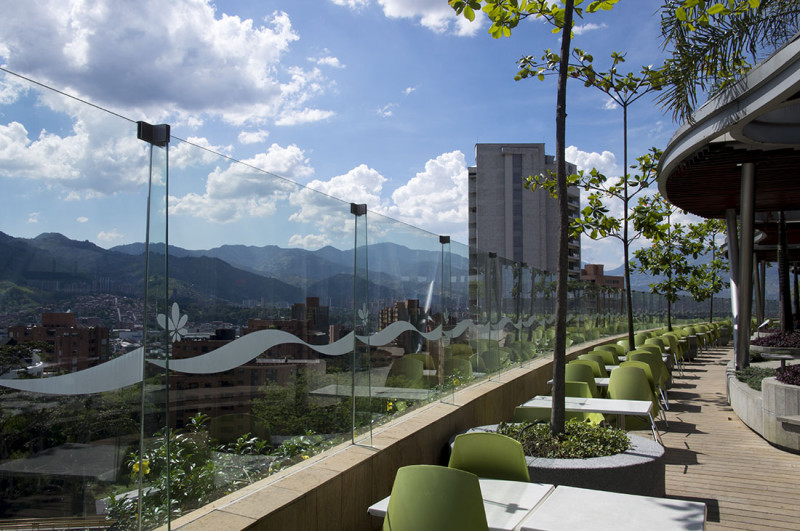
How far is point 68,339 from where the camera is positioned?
2.38 m

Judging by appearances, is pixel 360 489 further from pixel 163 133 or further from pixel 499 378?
pixel 499 378

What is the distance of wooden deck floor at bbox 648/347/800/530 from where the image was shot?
521 centimetres

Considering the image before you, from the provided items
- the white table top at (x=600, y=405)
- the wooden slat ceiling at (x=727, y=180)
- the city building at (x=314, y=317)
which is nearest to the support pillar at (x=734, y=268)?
the wooden slat ceiling at (x=727, y=180)

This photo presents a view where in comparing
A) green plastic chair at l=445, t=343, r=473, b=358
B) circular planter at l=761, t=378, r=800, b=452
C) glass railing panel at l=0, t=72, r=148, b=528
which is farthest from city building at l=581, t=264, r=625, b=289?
glass railing panel at l=0, t=72, r=148, b=528

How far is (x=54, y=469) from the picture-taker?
232cm

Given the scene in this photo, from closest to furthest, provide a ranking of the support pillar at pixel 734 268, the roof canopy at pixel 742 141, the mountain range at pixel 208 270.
Answer: the mountain range at pixel 208 270 → the roof canopy at pixel 742 141 → the support pillar at pixel 734 268

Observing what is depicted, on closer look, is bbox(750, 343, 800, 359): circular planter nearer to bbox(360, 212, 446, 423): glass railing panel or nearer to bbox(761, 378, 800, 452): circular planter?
bbox(761, 378, 800, 452): circular planter

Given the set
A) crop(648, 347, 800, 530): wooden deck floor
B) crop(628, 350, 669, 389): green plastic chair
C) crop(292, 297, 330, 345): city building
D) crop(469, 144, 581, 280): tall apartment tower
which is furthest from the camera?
crop(469, 144, 581, 280): tall apartment tower

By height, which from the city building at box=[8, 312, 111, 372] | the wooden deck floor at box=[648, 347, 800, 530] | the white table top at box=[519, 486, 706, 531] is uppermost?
the city building at box=[8, 312, 111, 372]

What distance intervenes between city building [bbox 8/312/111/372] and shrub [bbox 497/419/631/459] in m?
3.32

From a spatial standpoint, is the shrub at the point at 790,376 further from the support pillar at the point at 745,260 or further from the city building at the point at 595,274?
the city building at the point at 595,274

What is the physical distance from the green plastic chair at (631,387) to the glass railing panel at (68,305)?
6.78 m

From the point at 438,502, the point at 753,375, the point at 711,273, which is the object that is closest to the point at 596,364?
the point at 753,375

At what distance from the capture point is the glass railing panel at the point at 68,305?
7.23 ft
